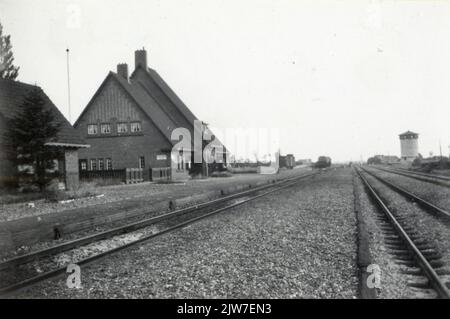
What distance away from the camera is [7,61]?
44.9m

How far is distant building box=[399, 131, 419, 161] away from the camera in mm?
123438

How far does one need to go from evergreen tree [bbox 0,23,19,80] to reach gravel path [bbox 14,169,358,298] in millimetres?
42426

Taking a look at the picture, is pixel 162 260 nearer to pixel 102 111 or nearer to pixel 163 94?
pixel 102 111

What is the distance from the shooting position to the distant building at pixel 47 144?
18.5 metres

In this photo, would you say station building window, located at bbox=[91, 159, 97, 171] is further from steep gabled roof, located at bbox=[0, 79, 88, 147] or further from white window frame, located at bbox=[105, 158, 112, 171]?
steep gabled roof, located at bbox=[0, 79, 88, 147]

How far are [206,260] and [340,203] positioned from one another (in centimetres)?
1003

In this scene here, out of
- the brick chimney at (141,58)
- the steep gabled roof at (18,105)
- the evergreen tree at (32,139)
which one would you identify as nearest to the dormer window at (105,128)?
the steep gabled roof at (18,105)

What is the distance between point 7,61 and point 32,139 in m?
33.5

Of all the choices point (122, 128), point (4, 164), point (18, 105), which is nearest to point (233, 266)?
point (4, 164)

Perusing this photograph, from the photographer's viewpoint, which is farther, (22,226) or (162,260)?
(22,226)

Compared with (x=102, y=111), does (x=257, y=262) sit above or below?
below

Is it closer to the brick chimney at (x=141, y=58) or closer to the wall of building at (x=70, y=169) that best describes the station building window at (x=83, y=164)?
the wall of building at (x=70, y=169)
